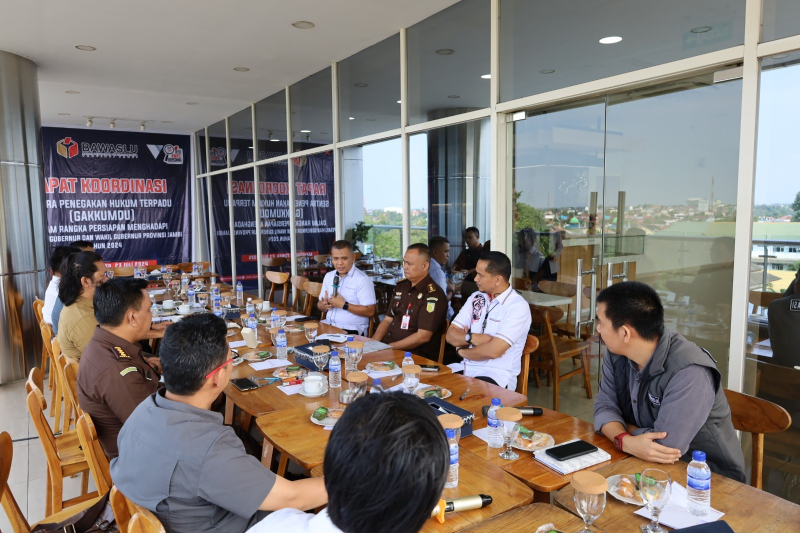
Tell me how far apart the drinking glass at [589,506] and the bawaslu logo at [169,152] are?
10.6 metres

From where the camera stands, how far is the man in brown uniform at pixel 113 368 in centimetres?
216

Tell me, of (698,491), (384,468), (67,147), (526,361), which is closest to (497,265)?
(526,361)

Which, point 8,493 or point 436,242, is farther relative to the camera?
point 436,242

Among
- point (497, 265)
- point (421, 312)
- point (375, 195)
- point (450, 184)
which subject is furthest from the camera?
point (375, 195)

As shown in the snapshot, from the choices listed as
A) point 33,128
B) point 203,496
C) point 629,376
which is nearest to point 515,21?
point 629,376

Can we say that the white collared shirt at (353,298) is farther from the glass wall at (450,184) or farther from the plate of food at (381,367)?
the plate of food at (381,367)

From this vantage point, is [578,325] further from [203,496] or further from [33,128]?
[33,128]

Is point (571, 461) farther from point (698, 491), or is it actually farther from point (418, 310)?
point (418, 310)

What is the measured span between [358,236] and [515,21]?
283 centimetres

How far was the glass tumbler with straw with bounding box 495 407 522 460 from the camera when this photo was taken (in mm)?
1753

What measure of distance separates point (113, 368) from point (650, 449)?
84.5 inches

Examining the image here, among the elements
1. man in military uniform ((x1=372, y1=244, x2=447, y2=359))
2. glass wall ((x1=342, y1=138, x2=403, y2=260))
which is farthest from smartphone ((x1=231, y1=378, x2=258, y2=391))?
glass wall ((x1=342, y1=138, x2=403, y2=260))

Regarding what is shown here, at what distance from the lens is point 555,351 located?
379 centimetres

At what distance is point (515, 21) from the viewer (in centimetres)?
362
